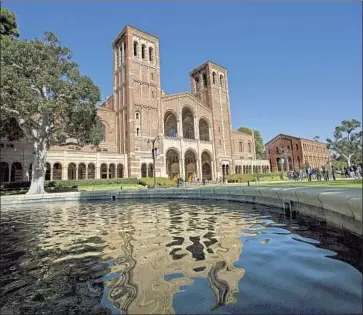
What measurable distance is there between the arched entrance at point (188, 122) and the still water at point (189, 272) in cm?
4270

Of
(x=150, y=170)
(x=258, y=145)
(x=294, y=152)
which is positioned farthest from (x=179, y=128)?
(x=258, y=145)

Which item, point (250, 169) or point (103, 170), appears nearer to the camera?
point (103, 170)

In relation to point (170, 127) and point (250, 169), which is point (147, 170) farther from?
point (250, 169)

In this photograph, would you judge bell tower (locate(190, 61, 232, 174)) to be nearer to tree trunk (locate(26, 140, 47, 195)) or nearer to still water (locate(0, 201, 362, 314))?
tree trunk (locate(26, 140, 47, 195))

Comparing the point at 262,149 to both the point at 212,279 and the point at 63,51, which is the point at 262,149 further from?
the point at 212,279

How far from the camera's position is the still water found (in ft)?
7.17

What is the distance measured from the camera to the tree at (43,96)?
63.2 feet

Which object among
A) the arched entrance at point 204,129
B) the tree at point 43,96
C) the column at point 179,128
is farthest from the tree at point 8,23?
the arched entrance at point 204,129

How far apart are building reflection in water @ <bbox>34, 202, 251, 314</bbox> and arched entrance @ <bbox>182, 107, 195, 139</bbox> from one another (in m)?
41.6

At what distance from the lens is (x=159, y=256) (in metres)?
3.75

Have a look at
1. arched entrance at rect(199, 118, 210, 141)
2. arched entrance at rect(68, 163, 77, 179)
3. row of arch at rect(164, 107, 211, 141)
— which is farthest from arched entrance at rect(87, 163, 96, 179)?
arched entrance at rect(199, 118, 210, 141)

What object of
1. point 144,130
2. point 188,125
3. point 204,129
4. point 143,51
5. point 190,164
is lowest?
point 190,164

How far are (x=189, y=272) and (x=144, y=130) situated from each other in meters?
35.9

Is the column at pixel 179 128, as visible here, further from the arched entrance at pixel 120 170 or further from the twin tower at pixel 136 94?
the arched entrance at pixel 120 170
